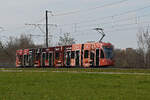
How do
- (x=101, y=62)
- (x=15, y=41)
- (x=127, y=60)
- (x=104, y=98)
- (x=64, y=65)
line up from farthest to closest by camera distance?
(x=15, y=41)
(x=127, y=60)
(x=64, y=65)
(x=101, y=62)
(x=104, y=98)

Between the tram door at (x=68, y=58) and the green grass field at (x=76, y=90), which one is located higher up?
the tram door at (x=68, y=58)

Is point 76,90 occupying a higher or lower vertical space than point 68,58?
lower

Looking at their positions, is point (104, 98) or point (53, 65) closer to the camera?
point (104, 98)

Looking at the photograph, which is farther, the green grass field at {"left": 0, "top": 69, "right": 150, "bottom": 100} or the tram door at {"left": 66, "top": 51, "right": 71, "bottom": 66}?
the tram door at {"left": 66, "top": 51, "right": 71, "bottom": 66}

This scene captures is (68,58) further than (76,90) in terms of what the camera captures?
Yes

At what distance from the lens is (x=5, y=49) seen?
86125mm

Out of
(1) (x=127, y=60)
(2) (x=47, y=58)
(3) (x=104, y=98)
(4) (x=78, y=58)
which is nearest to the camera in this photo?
(3) (x=104, y=98)

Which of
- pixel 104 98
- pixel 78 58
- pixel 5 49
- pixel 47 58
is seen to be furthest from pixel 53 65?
pixel 5 49

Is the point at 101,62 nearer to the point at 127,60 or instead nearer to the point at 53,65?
the point at 53,65

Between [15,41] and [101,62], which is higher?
[15,41]

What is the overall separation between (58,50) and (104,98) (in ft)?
106

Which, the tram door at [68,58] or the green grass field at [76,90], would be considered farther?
the tram door at [68,58]

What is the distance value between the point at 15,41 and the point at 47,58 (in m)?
52.8

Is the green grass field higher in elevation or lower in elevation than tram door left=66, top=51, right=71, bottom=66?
lower
